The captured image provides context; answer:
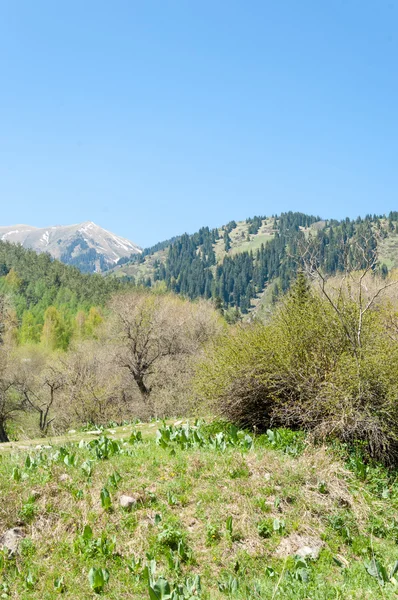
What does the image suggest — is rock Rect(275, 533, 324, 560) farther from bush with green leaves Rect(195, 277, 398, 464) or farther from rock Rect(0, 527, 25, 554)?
bush with green leaves Rect(195, 277, 398, 464)

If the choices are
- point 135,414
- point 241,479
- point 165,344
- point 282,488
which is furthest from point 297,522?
point 165,344

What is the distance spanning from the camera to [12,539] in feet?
21.3

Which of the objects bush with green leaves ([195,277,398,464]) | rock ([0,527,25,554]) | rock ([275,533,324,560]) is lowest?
rock ([275,533,324,560])

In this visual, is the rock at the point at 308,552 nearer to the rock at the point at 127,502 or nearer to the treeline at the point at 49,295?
the rock at the point at 127,502

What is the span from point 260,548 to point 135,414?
26.5 meters

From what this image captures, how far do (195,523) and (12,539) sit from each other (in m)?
2.75

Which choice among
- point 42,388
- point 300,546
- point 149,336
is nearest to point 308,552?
point 300,546

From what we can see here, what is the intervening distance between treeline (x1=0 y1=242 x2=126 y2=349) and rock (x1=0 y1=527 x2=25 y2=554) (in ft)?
210

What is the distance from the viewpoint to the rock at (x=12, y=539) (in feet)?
20.9

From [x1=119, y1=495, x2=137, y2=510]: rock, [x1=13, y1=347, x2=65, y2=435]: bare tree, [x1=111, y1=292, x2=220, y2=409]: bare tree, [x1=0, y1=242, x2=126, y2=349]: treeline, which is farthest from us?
[x1=0, y1=242, x2=126, y2=349]: treeline

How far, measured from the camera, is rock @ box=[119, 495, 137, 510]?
23.2 ft

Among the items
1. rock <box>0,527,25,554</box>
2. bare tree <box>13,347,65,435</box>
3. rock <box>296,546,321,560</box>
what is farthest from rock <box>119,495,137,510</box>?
bare tree <box>13,347,65,435</box>

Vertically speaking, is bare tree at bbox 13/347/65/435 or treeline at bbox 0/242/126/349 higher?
treeline at bbox 0/242/126/349

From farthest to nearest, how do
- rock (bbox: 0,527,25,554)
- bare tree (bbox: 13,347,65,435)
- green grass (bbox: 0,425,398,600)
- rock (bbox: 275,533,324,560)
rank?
bare tree (bbox: 13,347,65,435) → rock (bbox: 275,533,324,560) → rock (bbox: 0,527,25,554) → green grass (bbox: 0,425,398,600)
